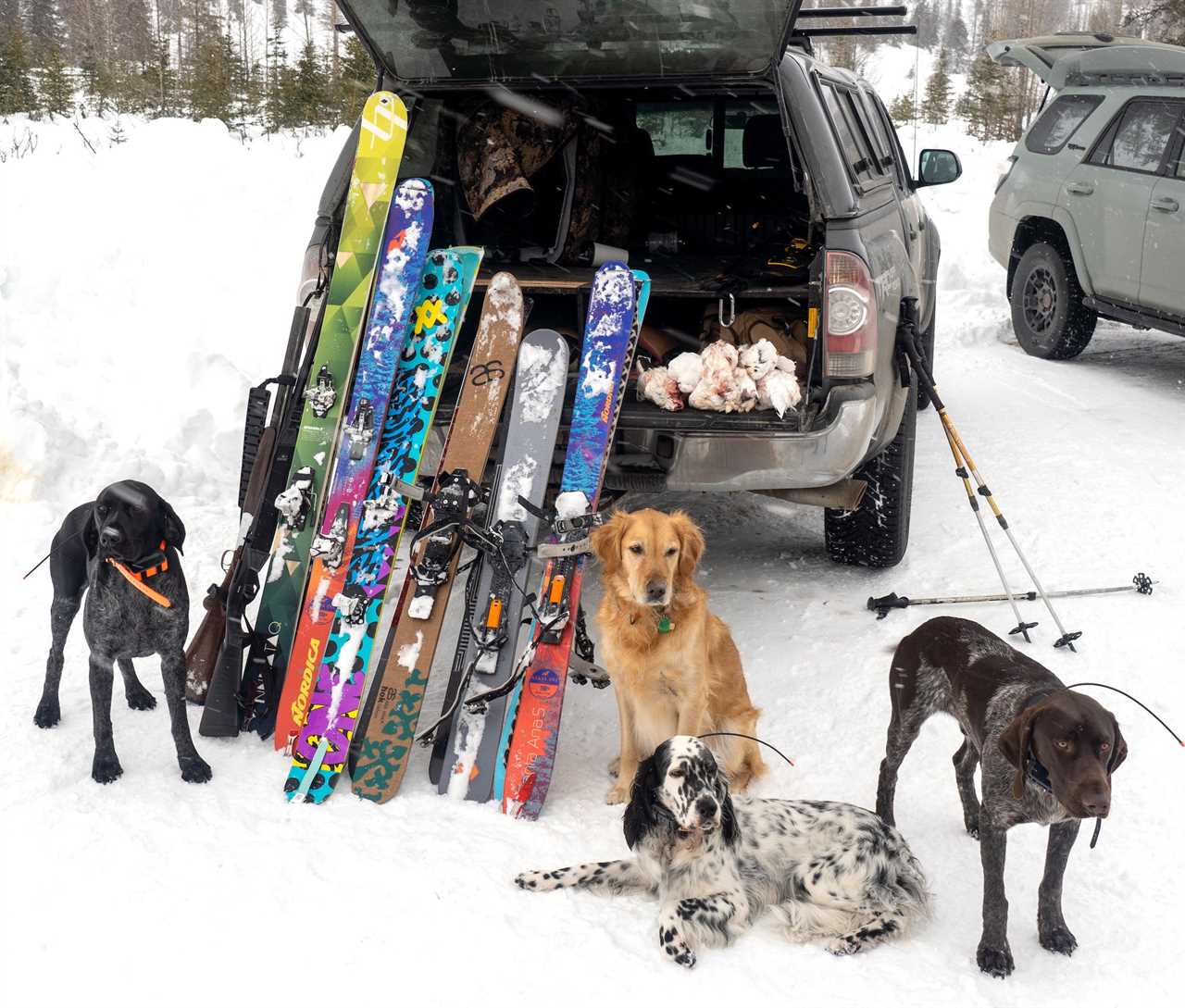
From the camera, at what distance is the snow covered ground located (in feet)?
8.93

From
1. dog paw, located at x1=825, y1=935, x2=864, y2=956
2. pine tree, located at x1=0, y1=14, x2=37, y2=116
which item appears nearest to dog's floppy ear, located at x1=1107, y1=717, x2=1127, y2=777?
dog paw, located at x1=825, y1=935, x2=864, y2=956

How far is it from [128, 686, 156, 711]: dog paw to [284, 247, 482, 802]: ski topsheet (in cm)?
70

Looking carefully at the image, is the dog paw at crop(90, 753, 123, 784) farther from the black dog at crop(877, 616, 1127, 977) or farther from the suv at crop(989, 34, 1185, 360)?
the suv at crop(989, 34, 1185, 360)

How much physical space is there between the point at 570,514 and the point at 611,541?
38 centimetres

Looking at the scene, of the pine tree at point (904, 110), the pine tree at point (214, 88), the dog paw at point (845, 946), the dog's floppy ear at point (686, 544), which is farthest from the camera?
the pine tree at point (904, 110)

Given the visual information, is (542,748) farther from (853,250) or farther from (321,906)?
(853,250)

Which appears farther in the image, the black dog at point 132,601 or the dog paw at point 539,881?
the black dog at point 132,601

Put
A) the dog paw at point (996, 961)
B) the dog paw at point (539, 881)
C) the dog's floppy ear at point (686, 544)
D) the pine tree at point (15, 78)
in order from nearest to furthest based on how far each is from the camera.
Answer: the dog paw at point (996, 961) < the dog paw at point (539, 881) < the dog's floppy ear at point (686, 544) < the pine tree at point (15, 78)

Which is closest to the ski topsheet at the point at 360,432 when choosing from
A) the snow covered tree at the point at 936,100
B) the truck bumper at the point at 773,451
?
the truck bumper at the point at 773,451

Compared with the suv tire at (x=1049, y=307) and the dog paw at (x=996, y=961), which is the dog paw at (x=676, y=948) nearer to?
the dog paw at (x=996, y=961)

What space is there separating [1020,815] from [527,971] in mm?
1273

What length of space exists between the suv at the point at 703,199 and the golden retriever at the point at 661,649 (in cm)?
69

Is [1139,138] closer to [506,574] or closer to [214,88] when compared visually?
[506,574]

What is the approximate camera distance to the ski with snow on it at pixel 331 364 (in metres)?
4.05
